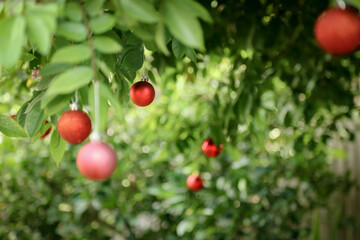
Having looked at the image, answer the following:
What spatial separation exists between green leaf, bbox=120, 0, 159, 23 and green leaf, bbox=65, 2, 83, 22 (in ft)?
0.24

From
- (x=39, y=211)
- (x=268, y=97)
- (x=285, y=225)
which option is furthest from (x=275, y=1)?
(x=39, y=211)

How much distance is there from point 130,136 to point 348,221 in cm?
154

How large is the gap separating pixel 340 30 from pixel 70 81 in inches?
14.5

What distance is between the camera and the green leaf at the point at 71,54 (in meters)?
0.54

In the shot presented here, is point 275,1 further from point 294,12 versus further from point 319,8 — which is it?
point 319,8

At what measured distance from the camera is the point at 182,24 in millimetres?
528

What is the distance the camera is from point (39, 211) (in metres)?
2.82

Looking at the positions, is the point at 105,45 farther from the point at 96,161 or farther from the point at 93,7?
the point at 96,161

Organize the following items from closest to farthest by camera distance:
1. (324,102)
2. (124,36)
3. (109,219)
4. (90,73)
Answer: (90,73), (124,36), (324,102), (109,219)

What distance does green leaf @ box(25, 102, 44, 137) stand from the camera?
863mm

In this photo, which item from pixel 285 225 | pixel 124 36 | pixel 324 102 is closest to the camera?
pixel 124 36

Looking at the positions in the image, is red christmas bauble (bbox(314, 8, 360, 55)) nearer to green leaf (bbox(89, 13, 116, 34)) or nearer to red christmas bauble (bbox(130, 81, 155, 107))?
green leaf (bbox(89, 13, 116, 34))

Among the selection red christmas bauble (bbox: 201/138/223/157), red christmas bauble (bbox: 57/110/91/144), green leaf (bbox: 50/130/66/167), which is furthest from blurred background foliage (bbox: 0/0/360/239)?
red christmas bauble (bbox: 57/110/91/144)

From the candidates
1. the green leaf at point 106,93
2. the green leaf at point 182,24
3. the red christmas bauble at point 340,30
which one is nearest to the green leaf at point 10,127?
the green leaf at point 106,93
